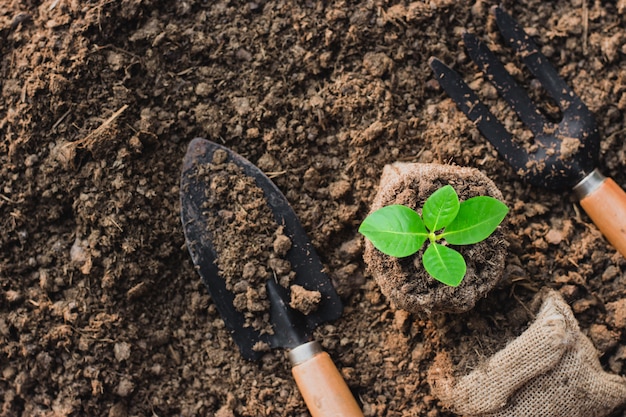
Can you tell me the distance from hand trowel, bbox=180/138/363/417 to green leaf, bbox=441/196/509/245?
464 millimetres

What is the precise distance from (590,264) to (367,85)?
0.82 meters

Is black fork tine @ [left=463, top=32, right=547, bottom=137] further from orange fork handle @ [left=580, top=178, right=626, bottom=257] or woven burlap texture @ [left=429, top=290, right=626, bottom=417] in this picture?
woven burlap texture @ [left=429, top=290, right=626, bottom=417]

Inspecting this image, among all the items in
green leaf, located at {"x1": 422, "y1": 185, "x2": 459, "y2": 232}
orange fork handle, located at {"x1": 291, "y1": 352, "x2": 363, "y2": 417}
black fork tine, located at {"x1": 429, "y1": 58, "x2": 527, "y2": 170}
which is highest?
black fork tine, located at {"x1": 429, "y1": 58, "x2": 527, "y2": 170}

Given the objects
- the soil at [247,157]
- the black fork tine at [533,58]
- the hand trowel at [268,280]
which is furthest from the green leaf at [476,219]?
the black fork tine at [533,58]

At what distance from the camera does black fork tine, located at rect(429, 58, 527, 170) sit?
186cm

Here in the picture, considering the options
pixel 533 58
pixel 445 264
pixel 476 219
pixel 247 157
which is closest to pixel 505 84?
pixel 533 58

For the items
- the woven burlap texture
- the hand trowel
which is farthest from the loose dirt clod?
the woven burlap texture

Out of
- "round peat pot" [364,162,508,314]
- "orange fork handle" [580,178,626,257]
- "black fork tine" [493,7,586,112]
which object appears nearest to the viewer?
"round peat pot" [364,162,508,314]

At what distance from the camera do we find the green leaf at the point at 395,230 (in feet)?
4.92

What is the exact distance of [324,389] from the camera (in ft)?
5.56

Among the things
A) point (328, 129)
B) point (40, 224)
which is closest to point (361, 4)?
point (328, 129)

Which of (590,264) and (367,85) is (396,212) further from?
(590,264)

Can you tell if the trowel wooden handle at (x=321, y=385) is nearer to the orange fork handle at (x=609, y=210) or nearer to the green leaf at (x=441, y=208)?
the green leaf at (x=441, y=208)

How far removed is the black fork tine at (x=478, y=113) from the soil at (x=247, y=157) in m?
0.03
